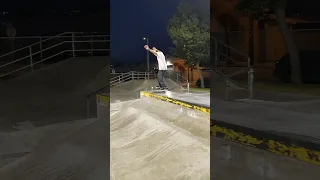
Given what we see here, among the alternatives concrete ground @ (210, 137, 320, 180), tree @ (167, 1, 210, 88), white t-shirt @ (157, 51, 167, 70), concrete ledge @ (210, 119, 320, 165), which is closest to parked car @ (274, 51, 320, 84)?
concrete ledge @ (210, 119, 320, 165)

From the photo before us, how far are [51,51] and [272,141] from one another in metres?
1.34

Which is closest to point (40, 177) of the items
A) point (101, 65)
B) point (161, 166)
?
point (101, 65)

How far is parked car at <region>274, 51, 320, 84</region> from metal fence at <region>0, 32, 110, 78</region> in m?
1.01

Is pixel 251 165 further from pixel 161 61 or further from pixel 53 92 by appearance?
pixel 161 61

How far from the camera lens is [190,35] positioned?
3.28m

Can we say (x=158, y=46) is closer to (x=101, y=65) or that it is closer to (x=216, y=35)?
(x=216, y=35)

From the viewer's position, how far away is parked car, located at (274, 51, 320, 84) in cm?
169

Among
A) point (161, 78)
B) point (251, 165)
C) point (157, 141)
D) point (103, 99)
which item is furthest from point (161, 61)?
point (251, 165)

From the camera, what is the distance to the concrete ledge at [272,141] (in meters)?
1.64

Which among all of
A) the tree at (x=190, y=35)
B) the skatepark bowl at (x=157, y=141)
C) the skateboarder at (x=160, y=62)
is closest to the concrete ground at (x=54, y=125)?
the skatepark bowl at (x=157, y=141)

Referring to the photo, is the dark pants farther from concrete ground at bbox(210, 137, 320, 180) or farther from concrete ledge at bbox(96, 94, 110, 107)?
concrete ledge at bbox(96, 94, 110, 107)

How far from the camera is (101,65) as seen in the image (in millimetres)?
1732

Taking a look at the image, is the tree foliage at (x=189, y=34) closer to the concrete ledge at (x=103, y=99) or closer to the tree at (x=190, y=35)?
the tree at (x=190, y=35)

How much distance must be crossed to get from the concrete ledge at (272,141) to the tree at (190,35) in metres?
1.12
